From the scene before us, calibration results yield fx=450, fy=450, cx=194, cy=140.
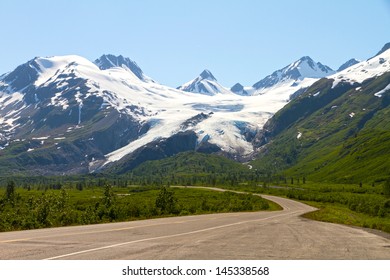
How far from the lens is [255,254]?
69.2ft

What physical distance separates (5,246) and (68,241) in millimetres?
3645

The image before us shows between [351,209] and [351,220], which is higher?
[351,220]

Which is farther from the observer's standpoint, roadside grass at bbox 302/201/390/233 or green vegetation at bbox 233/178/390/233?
green vegetation at bbox 233/178/390/233

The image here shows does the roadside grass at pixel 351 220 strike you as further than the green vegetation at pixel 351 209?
No

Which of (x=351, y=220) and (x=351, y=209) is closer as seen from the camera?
(x=351, y=220)
